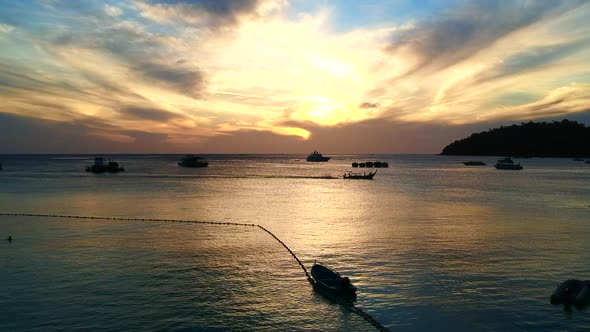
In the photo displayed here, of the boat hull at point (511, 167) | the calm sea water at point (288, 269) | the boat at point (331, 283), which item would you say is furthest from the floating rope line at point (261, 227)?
the boat hull at point (511, 167)

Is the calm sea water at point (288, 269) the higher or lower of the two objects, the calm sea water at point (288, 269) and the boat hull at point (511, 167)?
the lower

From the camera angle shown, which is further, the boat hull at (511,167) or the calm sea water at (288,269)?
the boat hull at (511,167)

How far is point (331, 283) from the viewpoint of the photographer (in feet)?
69.9

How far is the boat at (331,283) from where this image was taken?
20.7m

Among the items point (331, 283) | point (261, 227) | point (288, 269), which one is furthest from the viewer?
point (261, 227)

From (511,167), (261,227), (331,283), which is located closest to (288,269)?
(331,283)

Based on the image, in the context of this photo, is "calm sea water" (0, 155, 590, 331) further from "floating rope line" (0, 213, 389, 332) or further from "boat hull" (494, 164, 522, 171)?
"boat hull" (494, 164, 522, 171)

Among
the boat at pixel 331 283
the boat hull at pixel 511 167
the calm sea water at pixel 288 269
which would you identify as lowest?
the calm sea water at pixel 288 269

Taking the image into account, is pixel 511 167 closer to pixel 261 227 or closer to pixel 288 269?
pixel 261 227

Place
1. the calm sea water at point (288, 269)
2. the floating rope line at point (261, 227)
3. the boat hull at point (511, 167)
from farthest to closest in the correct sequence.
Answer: the boat hull at point (511, 167) → the calm sea water at point (288, 269) → the floating rope line at point (261, 227)

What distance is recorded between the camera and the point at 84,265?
2617 cm

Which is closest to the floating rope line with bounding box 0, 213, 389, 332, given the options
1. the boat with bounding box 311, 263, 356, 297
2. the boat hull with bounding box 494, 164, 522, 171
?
the boat with bounding box 311, 263, 356, 297

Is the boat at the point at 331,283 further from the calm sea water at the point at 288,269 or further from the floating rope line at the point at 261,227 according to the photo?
the calm sea water at the point at 288,269

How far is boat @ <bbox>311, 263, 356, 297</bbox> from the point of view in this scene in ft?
68.0
